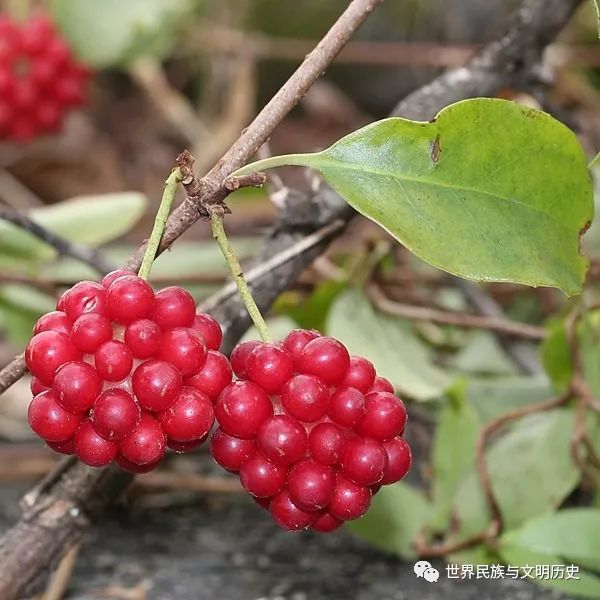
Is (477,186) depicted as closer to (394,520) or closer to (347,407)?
(347,407)

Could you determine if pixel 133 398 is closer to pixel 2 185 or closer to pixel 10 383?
pixel 10 383

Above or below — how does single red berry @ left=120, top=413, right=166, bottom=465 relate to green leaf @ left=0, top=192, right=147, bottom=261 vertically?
above

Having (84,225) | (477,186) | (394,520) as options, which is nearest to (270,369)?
(477,186)

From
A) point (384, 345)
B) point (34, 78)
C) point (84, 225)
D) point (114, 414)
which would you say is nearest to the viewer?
point (114, 414)

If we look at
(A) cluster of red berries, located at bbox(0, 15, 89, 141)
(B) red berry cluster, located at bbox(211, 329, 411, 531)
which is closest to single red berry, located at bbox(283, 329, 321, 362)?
(B) red berry cluster, located at bbox(211, 329, 411, 531)

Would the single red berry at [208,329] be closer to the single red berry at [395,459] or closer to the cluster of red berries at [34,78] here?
the single red berry at [395,459]

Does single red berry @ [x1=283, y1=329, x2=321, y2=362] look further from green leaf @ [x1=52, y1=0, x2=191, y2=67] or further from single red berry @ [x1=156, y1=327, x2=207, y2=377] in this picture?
green leaf @ [x1=52, y1=0, x2=191, y2=67]

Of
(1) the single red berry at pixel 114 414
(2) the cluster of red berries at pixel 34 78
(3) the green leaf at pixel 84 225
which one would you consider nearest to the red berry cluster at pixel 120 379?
(1) the single red berry at pixel 114 414
